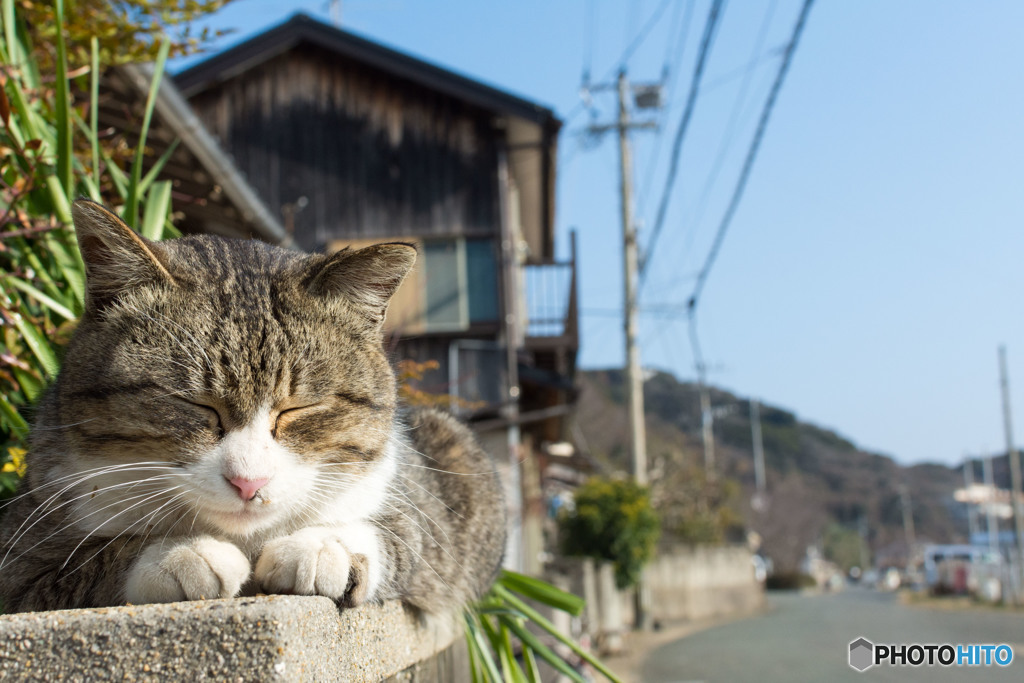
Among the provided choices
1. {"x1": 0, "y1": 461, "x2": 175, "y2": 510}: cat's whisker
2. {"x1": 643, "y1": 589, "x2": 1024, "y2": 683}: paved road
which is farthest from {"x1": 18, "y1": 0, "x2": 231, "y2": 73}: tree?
{"x1": 643, "y1": 589, "x2": 1024, "y2": 683}: paved road

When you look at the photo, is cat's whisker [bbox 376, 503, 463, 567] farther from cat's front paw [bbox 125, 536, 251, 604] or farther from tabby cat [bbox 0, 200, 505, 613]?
cat's front paw [bbox 125, 536, 251, 604]

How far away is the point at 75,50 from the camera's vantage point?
289 centimetres

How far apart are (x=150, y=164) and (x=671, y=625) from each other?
15.4 metres

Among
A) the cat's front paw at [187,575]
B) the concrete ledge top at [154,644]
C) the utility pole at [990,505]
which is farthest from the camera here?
the utility pole at [990,505]

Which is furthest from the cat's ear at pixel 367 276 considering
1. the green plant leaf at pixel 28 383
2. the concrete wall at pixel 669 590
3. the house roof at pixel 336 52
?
the house roof at pixel 336 52

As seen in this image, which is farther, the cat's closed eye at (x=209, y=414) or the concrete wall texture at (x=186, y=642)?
the cat's closed eye at (x=209, y=414)

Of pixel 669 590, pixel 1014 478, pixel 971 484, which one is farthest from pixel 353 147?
pixel 971 484

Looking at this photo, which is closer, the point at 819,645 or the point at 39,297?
the point at 39,297

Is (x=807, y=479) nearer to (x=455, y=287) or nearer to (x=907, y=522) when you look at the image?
(x=907, y=522)

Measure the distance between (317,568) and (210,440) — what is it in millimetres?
279

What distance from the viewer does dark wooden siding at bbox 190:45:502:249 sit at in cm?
1131

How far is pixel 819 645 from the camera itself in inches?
532

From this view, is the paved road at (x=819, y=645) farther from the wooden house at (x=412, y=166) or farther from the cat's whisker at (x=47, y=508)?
the cat's whisker at (x=47, y=508)

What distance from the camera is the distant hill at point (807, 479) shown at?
44.2 metres
